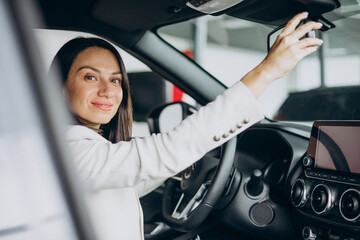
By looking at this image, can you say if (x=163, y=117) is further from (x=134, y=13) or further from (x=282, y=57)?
(x=282, y=57)

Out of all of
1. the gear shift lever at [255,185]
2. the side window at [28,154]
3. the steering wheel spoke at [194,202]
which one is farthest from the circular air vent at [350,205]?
the side window at [28,154]

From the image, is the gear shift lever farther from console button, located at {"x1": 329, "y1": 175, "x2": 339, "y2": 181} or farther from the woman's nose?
the woman's nose

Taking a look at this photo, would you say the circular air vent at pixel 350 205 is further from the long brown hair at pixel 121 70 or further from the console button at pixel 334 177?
the long brown hair at pixel 121 70

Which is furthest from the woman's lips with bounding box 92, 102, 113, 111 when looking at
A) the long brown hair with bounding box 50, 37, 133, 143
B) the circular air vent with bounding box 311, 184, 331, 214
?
the circular air vent with bounding box 311, 184, 331, 214

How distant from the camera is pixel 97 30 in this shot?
1.54 meters

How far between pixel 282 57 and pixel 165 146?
325 mm

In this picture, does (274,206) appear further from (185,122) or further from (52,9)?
(52,9)

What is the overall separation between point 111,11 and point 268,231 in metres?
1.01

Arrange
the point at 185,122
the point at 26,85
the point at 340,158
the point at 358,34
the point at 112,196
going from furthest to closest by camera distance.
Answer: the point at 358,34 < the point at 340,158 < the point at 112,196 < the point at 185,122 < the point at 26,85

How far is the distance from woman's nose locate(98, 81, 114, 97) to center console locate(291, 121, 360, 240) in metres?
0.70

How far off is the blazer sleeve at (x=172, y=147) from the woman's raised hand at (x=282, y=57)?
0.03m

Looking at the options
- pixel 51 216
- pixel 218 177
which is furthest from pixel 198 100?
pixel 51 216

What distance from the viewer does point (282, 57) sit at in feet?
2.79

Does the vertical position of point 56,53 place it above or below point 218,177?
above
